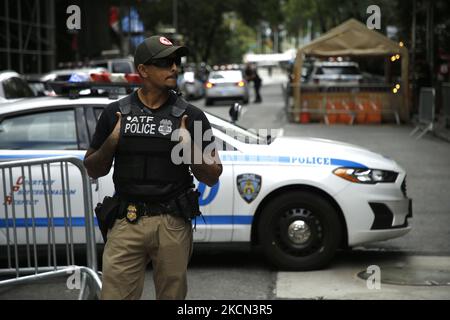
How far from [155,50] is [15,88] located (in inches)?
419

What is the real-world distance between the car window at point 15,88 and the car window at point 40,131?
20.1 feet

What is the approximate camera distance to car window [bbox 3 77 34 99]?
44.5 ft

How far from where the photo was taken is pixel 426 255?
315 inches

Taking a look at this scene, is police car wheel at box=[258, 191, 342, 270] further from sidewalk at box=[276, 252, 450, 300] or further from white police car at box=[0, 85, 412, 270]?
sidewalk at box=[276, 252, 450, 300]

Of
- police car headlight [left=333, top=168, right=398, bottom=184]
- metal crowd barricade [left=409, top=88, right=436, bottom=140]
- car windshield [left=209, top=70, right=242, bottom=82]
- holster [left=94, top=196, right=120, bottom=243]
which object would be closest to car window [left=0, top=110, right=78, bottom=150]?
police car headlight [left=333, top=168, right=398, bottom=184]

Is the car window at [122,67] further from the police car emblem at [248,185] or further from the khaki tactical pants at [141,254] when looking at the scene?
the khaki tactical pants at [141,254]

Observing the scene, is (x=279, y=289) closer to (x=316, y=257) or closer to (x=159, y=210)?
(x=316, y=257)

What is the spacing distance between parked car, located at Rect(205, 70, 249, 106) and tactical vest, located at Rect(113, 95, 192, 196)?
95.1ft

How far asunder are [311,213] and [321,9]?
141 feet

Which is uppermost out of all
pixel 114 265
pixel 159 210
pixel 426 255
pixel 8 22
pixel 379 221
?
pixel 8 22

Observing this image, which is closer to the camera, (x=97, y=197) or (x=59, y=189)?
(x=59, y=189)

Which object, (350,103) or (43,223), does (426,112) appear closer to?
(350,103)

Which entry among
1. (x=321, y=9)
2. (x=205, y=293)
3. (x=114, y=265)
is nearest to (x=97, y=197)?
(x=205, y=293)
